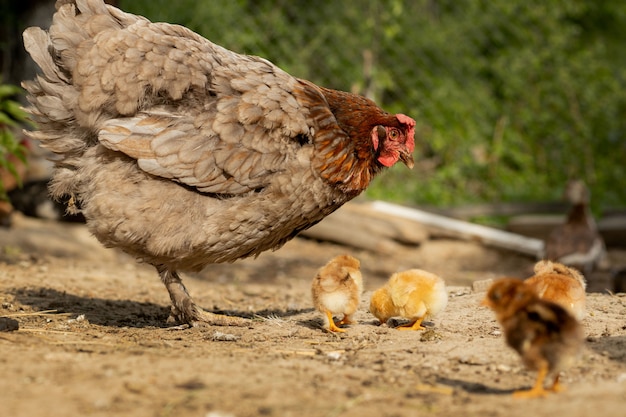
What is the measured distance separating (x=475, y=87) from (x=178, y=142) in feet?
22.5

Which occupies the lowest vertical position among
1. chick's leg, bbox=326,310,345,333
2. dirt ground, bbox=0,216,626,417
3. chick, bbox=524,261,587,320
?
dirt ground, bbox=0,216,626,417

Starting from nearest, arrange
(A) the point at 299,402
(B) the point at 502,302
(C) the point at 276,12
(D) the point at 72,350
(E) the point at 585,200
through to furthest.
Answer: (A) the point at 299,402 → (B) the point at 502,302 → (D) the point at 72,350 → (E) the point at 585,200 → (C) the point at 276,12

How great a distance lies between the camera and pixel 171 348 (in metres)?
4.06

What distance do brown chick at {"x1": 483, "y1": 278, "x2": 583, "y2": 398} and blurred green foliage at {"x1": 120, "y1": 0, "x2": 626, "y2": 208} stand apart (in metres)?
7.08

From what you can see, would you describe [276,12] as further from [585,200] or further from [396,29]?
[585,200]

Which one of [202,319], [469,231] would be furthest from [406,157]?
[469,231]

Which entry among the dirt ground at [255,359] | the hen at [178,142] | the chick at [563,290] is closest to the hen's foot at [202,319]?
the dirt ground at [255,359]

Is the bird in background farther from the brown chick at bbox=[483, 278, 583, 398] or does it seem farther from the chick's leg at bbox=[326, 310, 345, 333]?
the brown chick at bbox=[483, 278, 583, 398]

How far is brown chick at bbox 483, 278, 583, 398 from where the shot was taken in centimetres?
313

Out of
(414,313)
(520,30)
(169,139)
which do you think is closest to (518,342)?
(414,313)

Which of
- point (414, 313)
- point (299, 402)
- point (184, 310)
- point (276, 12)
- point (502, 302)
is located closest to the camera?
point (299, 402)

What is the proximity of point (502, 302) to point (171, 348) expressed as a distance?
5.57 feet

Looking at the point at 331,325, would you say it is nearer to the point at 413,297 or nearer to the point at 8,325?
the point at 413,297

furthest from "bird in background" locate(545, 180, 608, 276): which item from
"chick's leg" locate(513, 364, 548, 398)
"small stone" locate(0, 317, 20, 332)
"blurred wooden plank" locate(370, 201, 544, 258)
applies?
"small stone" locate(0, 317, 20, 332)
